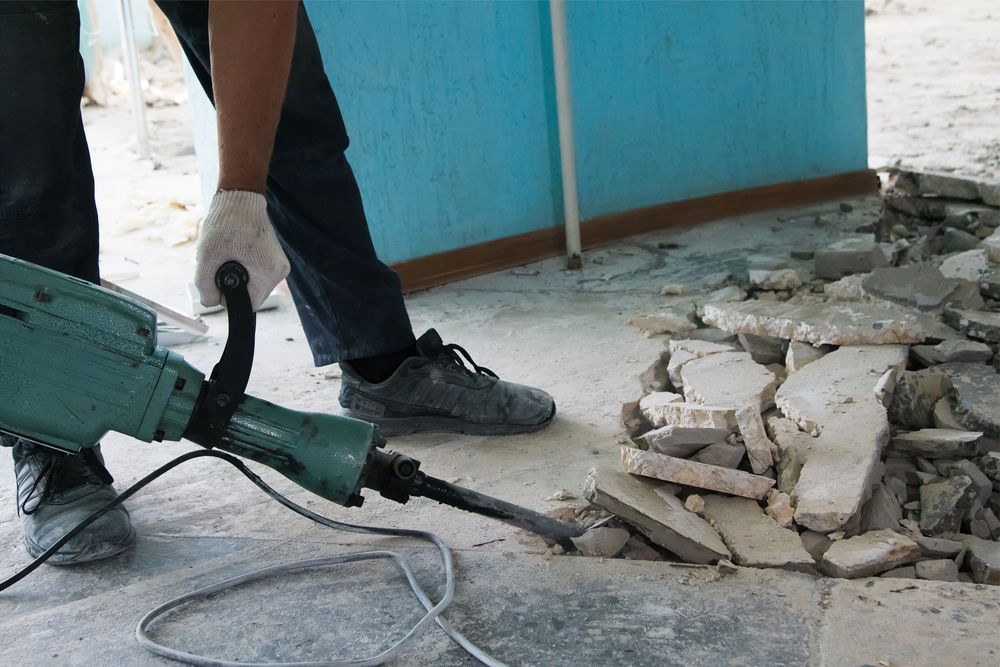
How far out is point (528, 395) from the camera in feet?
6.74

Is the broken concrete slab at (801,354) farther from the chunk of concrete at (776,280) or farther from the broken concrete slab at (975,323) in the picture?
the chunk of concrete at (776,280)

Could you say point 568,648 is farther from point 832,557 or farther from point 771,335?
point 771,335

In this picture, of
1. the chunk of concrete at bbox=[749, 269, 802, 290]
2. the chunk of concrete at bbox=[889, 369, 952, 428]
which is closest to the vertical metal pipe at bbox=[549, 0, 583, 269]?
the chunk of concrete at bbox=[749, 269, 802, 290]

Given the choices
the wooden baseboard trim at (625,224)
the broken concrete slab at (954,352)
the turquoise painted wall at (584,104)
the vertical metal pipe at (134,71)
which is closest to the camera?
the broken concrete slab at (954,352)

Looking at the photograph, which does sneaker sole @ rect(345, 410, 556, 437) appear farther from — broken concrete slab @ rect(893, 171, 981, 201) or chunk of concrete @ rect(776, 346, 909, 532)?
broken concrete slab @ rect(893, 171, 981, 201)

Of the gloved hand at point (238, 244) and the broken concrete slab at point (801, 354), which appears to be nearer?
the gloved hand at point (238, 244)

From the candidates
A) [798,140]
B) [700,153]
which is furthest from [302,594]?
[798,140]

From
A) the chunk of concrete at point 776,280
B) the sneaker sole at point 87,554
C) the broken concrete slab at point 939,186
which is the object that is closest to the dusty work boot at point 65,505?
the sneaker sole at point 87,554

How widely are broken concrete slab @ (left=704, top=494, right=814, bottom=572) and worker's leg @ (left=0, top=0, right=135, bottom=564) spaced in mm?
981

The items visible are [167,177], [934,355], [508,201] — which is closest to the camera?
[934,355]

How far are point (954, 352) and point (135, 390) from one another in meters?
1.68

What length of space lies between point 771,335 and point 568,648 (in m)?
1.24

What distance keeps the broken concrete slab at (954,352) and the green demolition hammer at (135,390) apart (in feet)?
4.23

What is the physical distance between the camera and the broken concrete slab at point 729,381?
6.73 ft
